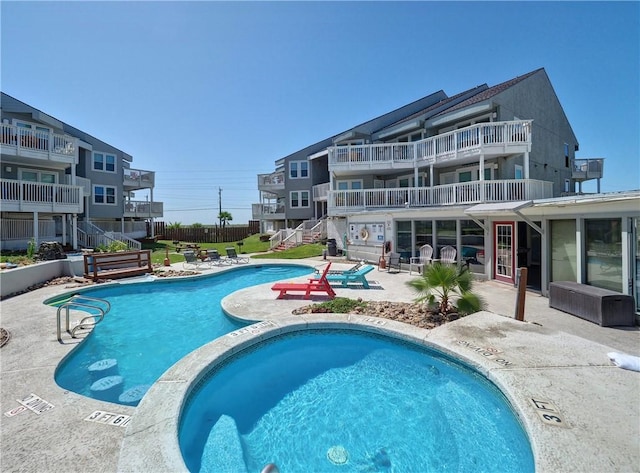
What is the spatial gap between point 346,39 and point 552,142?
1617 centimetres

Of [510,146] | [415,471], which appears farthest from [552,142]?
[415,471]

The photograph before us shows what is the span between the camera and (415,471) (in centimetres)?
352

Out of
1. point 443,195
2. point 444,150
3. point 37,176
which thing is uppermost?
point 444,150

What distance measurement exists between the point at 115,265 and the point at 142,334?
8.46 meters

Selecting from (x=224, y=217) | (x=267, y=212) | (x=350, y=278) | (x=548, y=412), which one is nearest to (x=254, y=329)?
(x=350, y=278)

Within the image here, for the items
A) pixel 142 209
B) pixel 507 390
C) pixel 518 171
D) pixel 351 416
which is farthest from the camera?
pixel 142 209

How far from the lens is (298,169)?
30828 millimetres

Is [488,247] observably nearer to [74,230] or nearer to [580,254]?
[580,254]

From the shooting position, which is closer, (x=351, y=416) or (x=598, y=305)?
(x=351, y=416)

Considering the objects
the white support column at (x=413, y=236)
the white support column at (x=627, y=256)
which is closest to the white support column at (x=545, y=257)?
the white support column at (x=627, y=256)

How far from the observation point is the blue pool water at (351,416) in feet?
12.0

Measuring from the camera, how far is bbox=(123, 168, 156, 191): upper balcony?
28531mm

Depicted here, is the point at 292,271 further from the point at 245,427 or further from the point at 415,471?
the point at 415,471

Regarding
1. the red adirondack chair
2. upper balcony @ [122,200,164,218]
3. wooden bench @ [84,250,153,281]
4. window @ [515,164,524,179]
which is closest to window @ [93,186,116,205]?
upper balcony @ [122,200,164,218]
